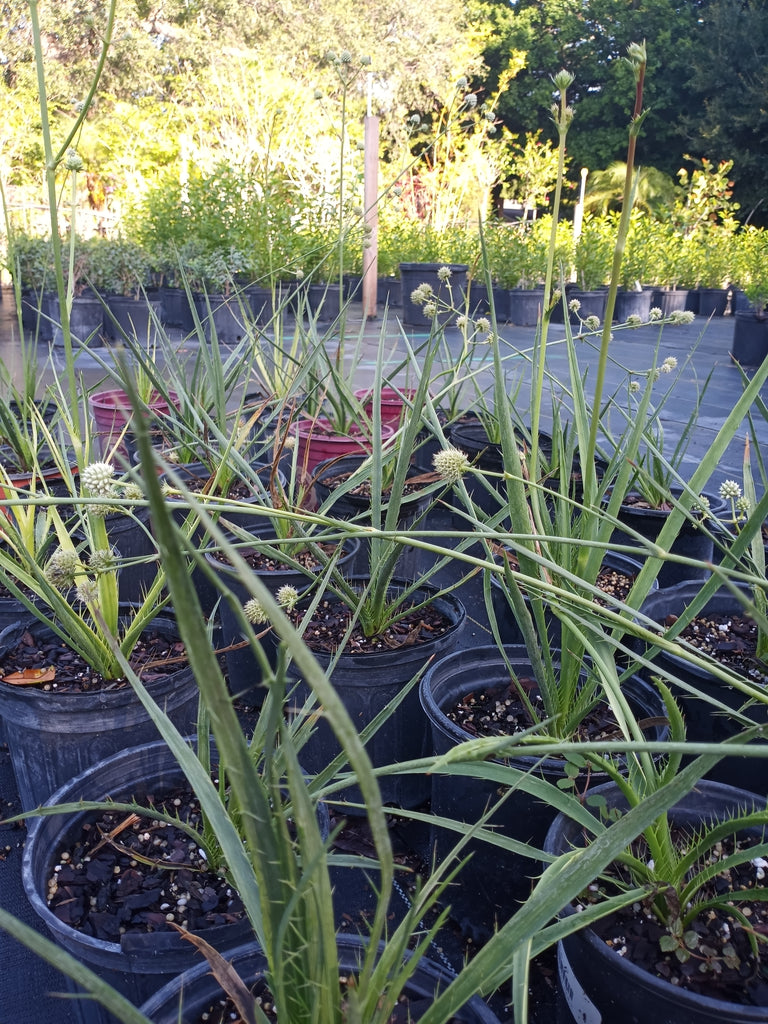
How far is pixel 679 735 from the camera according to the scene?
674mm

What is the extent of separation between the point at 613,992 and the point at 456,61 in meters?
16.6

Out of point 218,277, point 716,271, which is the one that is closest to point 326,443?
point 218,277

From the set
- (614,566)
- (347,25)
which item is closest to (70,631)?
(614,566)

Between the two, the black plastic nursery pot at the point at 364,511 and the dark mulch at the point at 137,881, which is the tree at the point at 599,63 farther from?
the dark mulch at the point at 137,881

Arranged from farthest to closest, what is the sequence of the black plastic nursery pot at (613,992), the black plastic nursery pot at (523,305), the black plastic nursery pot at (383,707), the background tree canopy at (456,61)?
1. the background tree canopy at (456,61)
2. the black plastic nursery pot at (523,305)
3. the black plastic nursery pot at (383,707)
4. the black plastic nursery pot at (613,992)

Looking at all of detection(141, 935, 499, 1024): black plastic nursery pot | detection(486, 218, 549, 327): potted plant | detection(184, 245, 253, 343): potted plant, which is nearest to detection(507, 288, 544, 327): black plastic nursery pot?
detection(486, 218, 549, 327): potted plant

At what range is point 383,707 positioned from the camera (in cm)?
114

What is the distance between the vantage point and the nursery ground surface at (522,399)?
874mm

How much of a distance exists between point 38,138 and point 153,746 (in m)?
12.8

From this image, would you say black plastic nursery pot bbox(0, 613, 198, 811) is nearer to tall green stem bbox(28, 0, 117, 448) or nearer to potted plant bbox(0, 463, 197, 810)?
potted plant bbox(0, 463, 197, 810)

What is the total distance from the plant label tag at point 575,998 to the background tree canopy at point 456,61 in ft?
36.5

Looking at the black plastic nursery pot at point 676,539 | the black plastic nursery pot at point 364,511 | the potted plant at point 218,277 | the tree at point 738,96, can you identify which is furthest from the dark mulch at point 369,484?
the tree at point 738,96

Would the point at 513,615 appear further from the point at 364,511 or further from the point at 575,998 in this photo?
the point at 575,998

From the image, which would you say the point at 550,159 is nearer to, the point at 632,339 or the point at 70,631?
the point at 632,339
